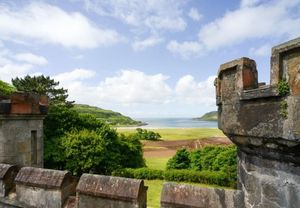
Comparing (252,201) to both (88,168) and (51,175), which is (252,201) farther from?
(88,168)

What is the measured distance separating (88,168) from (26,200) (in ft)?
49.0

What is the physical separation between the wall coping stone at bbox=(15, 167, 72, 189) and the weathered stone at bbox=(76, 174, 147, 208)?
1.31ft

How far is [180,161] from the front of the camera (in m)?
27.1

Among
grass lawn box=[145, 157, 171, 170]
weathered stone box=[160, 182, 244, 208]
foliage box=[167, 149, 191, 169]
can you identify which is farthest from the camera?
grass lawn box=[145, 157, 171, 170]

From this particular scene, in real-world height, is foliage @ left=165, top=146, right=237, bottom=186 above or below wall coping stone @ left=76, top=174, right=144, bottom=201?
below

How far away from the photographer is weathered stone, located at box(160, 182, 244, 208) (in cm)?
268

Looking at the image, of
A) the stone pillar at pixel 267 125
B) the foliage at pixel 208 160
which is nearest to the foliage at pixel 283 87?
the stone pillar at pixel 267 125

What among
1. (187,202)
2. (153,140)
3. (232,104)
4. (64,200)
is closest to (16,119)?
(64,200)

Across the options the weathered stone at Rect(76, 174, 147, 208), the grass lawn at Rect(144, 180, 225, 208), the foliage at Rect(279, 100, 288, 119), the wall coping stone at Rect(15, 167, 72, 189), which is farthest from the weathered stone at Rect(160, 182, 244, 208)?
the grass lawn at Rect(144, 180, 225, 208)

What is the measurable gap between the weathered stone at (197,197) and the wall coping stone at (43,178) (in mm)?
1567

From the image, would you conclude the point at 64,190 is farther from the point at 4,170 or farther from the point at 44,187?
the point at 4,170

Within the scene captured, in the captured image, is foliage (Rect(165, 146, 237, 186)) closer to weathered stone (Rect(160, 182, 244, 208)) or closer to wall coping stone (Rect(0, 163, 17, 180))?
wall coping stone (Rect(0, 163, 17, 180))

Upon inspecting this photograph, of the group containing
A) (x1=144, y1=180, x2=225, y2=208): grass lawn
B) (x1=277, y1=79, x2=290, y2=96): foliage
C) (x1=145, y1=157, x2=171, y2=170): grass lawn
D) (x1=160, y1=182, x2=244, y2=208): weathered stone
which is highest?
(x1=277, y1=79, x2=290, y2=96): foliage

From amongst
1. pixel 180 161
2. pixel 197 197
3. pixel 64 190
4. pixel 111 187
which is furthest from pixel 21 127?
pixel 180 161
